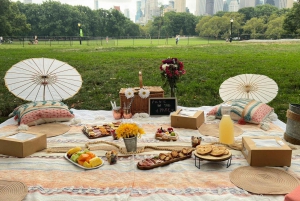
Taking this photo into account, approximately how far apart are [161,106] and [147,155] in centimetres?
153

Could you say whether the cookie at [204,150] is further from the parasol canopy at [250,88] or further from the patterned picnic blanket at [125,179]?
the parasol canopy at [250,88]

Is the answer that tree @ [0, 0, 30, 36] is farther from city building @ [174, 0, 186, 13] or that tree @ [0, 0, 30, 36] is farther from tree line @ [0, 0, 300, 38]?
city building @ [174, 0, 186, 13]

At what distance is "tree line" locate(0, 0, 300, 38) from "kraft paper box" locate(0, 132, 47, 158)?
28.6 metres

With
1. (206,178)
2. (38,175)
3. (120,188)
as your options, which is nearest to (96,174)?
(120,188)

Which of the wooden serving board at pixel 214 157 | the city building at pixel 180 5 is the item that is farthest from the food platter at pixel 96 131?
the city building at pixel 180 5

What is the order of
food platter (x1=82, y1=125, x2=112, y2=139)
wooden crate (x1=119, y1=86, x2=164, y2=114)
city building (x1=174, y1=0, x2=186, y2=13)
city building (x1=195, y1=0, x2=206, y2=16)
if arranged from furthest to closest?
city building (x1=195, y1=0, x2=206, y2=16), city building (x1=174, y1=0, x2=186, y2=13), wooden crate (x1=119, y1=86, x2=164, y2=114), food platter (x1=82, y1=125, x2=112, y2=139)

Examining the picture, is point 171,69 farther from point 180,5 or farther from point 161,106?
point 180,5

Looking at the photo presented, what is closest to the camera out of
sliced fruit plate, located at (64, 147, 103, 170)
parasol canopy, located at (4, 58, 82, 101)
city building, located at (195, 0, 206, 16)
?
sliced fruit plate, located at (64, 147, 103, 170)

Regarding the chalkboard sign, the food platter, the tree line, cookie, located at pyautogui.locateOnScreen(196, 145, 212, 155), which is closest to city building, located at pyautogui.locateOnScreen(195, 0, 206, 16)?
the tree line

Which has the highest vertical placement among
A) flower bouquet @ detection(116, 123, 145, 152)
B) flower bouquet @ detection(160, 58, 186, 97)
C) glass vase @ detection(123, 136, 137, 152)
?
flower bouquet @ detection(160, 58, 186, 97)

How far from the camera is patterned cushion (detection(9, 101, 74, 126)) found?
3.63 metres

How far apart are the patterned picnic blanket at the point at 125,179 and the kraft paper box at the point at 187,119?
0.79 metres

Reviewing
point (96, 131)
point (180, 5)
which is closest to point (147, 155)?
point (96, 131)

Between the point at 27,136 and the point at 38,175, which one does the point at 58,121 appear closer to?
the point at 27,136
